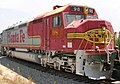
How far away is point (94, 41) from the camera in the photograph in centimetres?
1239

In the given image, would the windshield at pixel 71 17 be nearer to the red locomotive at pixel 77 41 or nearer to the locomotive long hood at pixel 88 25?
the red locomotive at pixel 77 41

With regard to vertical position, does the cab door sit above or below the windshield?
below

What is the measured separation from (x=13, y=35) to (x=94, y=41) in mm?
14792

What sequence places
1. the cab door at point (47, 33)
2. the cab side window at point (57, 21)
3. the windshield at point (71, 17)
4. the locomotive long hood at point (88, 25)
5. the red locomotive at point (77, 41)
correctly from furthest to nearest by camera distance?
1. the cab door at point (47, 33)
2. the cab side window at point (57, 21)
3. the windshield at point (71, 17)
4. the locomotive long hood at point (88, 25)
5. the red locomotive at point (77, 41)

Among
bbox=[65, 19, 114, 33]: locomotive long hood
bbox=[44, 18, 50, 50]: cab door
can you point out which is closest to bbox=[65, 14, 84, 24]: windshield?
bbox=[65, 19, 114, 33]: locomotive long hood

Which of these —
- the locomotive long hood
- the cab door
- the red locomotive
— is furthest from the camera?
the cab door

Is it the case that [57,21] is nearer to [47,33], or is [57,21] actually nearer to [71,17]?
[71,17]

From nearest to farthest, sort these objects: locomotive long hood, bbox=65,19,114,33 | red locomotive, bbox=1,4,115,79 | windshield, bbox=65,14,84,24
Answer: red locomotive, bbox=1,4,115,79 < locomotive long hood, bbox=65,19,114,33 < windshield, bbox=65,14,84,24

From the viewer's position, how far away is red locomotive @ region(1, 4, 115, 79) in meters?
11.7

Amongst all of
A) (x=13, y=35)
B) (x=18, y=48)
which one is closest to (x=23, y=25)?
(x=18, y=48)

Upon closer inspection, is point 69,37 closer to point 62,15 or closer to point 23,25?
point 62,15

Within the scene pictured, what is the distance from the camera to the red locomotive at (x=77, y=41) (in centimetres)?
1172

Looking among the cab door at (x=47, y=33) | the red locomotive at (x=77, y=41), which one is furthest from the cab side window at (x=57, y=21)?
the cab door at (x=47, y=33)

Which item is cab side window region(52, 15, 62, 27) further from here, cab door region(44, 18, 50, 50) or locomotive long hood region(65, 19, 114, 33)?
locomotive long hood region(65, 19, 114, 33)
